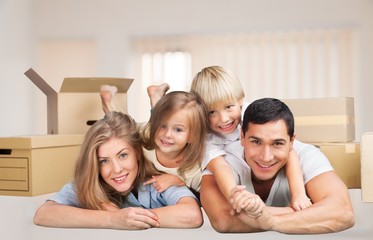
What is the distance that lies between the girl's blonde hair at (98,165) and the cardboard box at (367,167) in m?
0.53

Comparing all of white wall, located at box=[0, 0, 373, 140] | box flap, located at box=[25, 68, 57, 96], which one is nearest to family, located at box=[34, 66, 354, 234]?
box flap, located at box=[25, 68, 57, 96]

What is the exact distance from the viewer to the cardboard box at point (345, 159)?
1669mm

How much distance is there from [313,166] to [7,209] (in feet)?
3.00

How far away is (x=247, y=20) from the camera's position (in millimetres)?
3709

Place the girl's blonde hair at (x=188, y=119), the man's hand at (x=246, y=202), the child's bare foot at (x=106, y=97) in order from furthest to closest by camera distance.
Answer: the child's bare foot at (x=106, y=97) → the girl's blonde hair at (x=188, y=119) → the man's hand at (x=246, y=202)

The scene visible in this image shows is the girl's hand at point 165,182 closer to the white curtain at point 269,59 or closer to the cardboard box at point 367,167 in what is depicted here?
the cardboard box at point 367,167

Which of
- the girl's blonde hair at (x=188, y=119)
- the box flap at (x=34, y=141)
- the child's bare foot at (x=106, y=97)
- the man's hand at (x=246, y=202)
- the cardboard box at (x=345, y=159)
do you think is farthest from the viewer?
the child's bare foot at (x=106, y=97)

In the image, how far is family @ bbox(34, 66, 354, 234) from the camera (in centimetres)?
144

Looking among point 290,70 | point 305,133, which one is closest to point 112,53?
point 290,70

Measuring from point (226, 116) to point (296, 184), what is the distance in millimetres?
236

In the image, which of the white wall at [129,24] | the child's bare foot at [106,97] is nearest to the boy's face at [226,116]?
the child's bare foot at [106,97]

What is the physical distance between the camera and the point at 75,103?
6.51ft

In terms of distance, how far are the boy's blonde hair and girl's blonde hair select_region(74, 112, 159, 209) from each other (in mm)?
213

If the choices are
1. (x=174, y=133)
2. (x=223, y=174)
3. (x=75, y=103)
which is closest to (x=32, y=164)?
(x=75, y=103)
